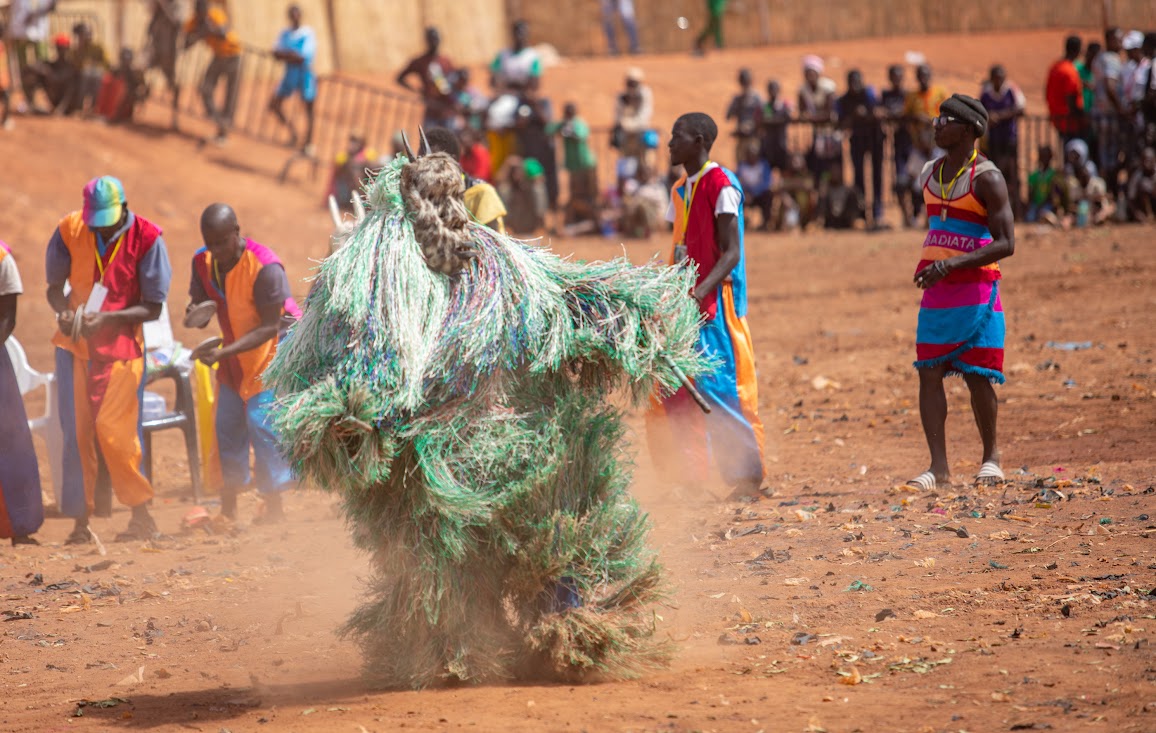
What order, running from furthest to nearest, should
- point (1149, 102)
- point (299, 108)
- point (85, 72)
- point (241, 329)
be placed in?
point (299, 108) → point (85, 72) → point (1149, 102) → point (241, 329)

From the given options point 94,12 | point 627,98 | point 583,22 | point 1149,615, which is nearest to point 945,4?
point 583,22

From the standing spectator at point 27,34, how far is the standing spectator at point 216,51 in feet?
6.31

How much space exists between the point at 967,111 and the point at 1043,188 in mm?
10648

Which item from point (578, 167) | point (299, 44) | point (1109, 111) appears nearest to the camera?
point (1109, 111)

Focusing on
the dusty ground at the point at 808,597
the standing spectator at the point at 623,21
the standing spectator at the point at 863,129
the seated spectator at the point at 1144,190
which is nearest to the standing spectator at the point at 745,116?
the standing spectator at the point at 863,129

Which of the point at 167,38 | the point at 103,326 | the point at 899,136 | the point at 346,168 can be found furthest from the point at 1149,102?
the point at 167,38

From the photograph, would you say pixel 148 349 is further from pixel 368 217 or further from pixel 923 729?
pixel 923 729

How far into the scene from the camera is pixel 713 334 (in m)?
7.39

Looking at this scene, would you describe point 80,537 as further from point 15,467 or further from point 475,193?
point 475,193

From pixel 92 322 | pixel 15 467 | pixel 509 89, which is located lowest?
pixel 15 467

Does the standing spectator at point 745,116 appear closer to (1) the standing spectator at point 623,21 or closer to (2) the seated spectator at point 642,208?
(2) the seated spectator at point 642,208

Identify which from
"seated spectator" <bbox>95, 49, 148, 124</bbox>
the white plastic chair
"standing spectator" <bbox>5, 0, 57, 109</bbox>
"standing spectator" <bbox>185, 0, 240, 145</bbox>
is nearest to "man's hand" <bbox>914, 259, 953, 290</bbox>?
the white plastic chair

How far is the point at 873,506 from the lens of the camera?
7230 mm

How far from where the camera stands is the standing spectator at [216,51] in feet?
63.3
